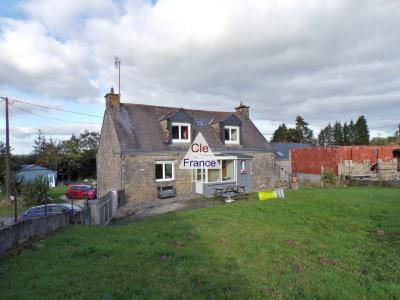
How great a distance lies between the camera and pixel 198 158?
17.7 m

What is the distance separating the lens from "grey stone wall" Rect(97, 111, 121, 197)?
21875 mm

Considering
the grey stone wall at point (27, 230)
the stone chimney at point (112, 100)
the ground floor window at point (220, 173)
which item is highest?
the stone chimney at point (112, 100)

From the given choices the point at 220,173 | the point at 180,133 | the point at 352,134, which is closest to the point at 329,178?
the point at 220,173

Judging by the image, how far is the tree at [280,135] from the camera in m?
82.4

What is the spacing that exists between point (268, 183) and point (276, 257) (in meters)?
20.9

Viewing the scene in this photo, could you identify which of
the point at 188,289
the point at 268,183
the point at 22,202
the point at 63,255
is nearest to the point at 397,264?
the point at 188,289

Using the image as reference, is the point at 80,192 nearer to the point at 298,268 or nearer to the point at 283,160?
the point at 283,160

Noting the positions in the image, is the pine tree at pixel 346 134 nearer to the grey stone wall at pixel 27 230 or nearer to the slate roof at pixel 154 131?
the slate roof at pixel 154 131

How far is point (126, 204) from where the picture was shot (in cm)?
2047

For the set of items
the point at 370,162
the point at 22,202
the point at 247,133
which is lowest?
the point at 22,202

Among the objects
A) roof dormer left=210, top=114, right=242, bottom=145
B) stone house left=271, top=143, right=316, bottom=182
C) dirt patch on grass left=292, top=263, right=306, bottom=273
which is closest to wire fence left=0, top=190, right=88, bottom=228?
dirt patch on grass left=292, top=263, right=306, bottom=273

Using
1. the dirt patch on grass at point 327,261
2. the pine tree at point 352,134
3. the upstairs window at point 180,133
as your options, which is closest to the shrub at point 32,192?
the upstairs window at point 180,133

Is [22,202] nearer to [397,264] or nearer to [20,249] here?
[20,249]

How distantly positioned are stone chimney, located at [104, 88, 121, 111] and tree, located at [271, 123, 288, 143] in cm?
6413
